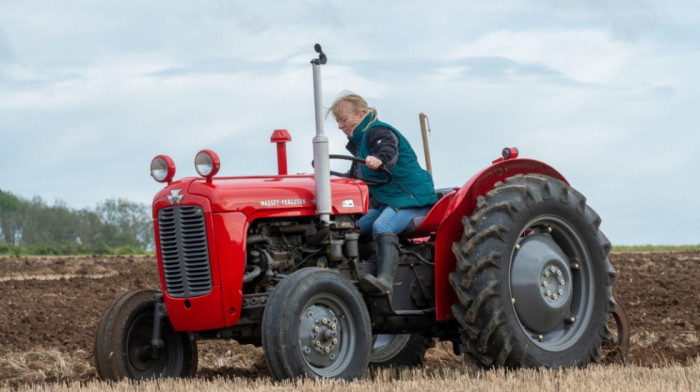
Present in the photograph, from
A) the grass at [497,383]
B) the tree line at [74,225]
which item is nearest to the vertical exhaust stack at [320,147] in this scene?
the grass at [497,383]

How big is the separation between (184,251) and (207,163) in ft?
2.03

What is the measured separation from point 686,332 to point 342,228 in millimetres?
4845

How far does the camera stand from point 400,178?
7051 millimetres

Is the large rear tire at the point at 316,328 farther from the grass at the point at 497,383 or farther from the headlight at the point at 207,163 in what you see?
the headlight at the point at 207,163

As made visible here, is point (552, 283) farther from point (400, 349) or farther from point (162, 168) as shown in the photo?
point (162, 168)

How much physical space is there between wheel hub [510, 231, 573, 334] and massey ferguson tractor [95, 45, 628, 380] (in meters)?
0.01

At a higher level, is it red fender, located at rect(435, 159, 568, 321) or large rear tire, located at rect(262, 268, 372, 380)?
red fender, located at rect(435, 159, 568, 321)

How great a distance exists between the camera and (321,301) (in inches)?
235

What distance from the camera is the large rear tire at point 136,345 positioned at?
6.42 m

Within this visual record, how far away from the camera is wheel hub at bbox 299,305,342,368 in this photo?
586 cm

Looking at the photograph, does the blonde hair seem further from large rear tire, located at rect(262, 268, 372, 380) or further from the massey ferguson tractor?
large rear tire, located at rect(262, 268, 372, 380)

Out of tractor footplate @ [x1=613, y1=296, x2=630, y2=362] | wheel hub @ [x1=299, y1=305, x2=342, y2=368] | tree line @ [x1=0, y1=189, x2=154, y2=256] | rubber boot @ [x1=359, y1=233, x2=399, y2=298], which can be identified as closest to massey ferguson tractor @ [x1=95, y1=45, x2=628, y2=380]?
wheel hub @ [x1=299, y1=305, x2=342, y2=368]

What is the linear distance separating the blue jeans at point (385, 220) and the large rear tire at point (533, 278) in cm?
54

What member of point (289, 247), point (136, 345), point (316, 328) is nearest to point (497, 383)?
point (316, 328)
